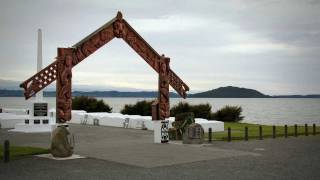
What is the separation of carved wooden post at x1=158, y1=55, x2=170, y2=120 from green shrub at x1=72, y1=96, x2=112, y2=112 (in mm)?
27011

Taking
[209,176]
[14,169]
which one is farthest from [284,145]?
[14,169]

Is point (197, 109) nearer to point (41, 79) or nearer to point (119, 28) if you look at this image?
point (119, 28)

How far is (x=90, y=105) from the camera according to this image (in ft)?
164

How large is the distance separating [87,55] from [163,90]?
4968mm

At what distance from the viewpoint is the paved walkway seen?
44.6 feet

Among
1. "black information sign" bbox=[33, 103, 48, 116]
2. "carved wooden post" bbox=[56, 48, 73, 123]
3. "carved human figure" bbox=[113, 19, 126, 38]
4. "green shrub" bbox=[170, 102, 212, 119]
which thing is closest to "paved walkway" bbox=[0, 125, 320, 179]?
"carved wooden post" bbox=[56, 48, 73, 123]

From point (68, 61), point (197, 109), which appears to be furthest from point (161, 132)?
point (197, 109)

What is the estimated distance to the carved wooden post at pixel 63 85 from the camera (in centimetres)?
1864

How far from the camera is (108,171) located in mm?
14195

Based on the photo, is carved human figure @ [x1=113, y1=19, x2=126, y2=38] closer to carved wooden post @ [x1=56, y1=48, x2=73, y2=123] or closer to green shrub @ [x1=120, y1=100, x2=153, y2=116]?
carved wooden post @ [x1=56, y1=48, x2=73, y2=123]

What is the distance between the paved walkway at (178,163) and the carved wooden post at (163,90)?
1.69m

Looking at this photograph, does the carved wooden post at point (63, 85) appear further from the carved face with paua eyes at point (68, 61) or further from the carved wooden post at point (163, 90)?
the carved wooden post at point (163, 90)

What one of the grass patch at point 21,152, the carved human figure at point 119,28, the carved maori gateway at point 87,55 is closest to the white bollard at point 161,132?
the carved maori gateway at point 87,55

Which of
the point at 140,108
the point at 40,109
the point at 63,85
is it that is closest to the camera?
the point at 63,85
